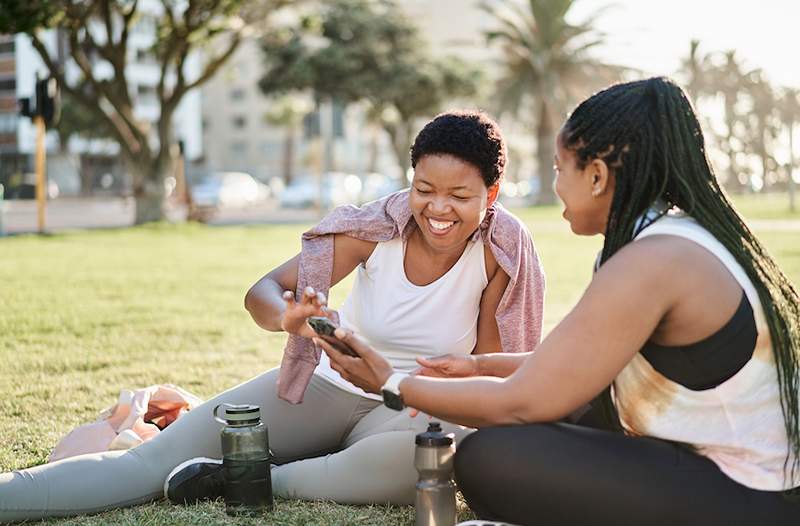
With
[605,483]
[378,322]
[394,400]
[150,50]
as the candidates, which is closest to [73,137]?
[150,50]

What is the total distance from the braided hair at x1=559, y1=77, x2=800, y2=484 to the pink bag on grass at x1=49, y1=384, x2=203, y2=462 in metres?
1.89

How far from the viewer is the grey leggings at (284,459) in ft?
10.7

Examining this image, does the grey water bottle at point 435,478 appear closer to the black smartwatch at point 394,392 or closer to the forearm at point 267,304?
the black smartwatch at point 394,392

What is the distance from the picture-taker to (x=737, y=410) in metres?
2.57

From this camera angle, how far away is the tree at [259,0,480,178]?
3888 centimetres

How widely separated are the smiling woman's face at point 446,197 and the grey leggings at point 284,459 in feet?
2.02

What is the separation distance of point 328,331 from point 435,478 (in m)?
0.51

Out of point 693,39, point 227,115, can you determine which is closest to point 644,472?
point 693,39

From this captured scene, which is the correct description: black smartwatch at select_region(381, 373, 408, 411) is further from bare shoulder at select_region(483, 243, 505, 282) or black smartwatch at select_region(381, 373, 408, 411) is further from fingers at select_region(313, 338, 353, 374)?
bare shoulder at select_region(483, 243, 505, 282)

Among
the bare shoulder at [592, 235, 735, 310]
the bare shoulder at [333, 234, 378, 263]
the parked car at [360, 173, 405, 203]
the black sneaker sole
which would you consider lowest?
the parked car at [360, 173, 405, 203]

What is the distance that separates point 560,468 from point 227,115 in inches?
3648

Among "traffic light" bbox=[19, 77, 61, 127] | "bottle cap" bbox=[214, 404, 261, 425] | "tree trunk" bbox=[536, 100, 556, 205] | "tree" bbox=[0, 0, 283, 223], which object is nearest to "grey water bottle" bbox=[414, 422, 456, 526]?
"bottle cap" bbox=[214, 404, 261, 425]

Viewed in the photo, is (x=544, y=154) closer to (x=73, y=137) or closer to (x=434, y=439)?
(x=73, y=137)

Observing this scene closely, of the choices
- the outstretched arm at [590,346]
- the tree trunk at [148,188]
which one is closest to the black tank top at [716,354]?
the outstretched arm at [590,346]
